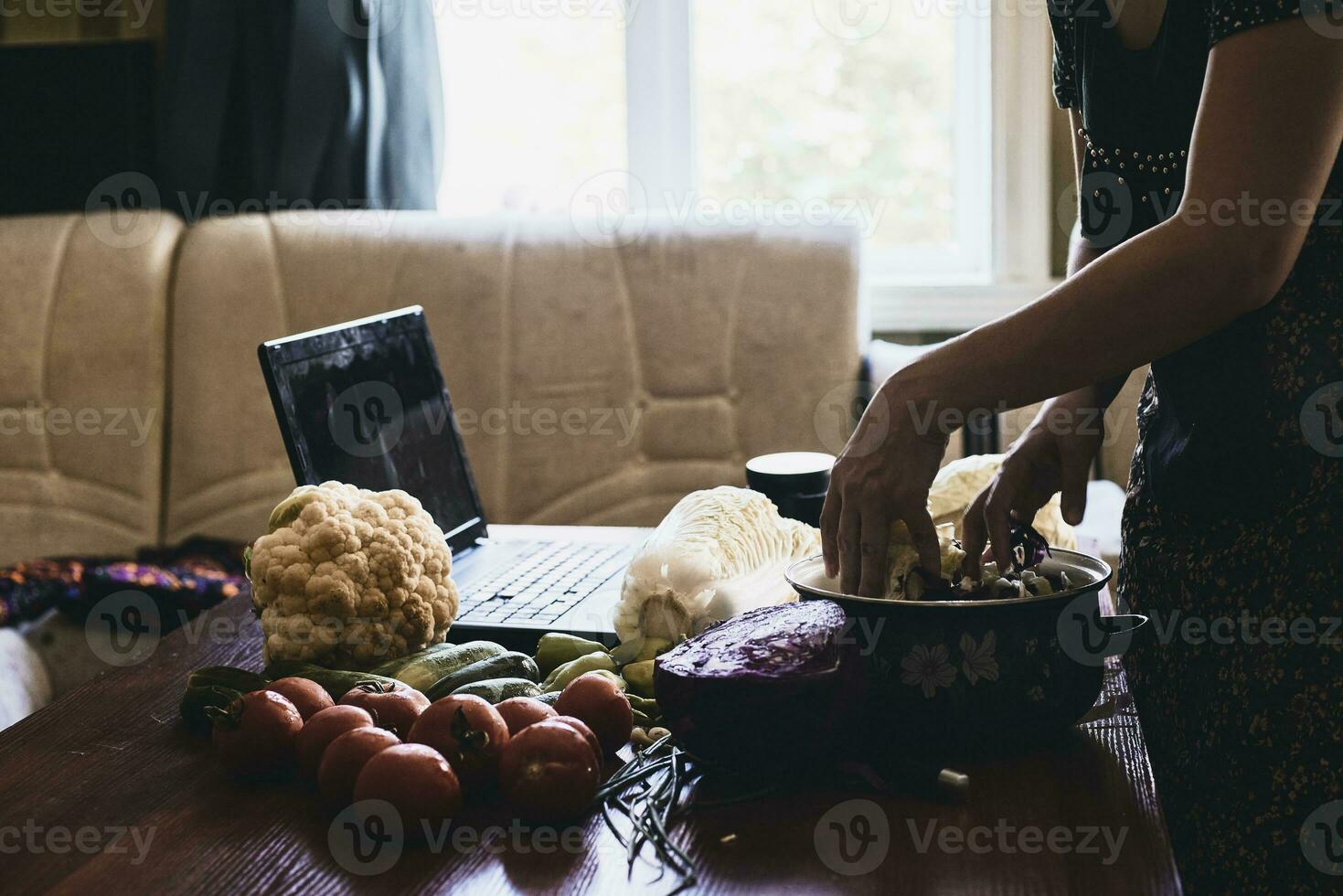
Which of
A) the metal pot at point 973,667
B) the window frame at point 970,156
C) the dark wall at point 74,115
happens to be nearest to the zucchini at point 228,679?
the metal pot at point 973,667

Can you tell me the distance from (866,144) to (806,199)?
0.20m

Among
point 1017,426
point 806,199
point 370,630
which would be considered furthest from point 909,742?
point 806,199

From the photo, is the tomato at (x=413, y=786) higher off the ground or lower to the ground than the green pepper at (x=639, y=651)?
higher

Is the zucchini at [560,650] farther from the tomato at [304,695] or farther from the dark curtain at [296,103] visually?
the dark curtain at [296,103]

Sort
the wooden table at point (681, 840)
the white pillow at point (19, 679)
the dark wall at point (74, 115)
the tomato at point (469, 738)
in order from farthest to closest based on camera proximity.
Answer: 1. the dark wall at point (74, 115)
2. the white pillow at point (19, 679)
3. the tomato at point (469, 738)
4. the wooden table at point (681, 840)

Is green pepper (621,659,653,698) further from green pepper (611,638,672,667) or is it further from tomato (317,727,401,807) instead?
tomato (317,727,401,807)

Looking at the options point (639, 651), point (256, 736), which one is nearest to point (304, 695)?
point (256, 736)

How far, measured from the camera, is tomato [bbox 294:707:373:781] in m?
0.82

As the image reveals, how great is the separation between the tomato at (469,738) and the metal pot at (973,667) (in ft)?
0.81

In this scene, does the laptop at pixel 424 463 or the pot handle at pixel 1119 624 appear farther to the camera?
the laptop at pixel 424 463

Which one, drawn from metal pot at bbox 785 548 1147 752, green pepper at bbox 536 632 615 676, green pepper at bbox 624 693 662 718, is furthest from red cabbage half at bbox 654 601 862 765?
green pepper at bbox 536 632 615 676

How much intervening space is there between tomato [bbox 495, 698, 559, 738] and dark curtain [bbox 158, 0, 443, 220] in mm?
2194

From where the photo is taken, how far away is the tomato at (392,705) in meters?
0.86

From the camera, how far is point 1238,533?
1004mm
